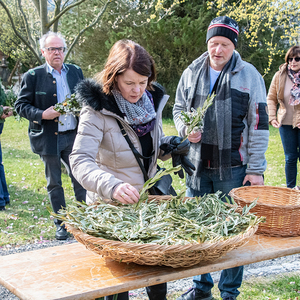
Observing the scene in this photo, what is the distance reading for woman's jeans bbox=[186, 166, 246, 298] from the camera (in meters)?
2.68

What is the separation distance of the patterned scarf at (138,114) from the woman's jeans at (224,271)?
0.82 metres

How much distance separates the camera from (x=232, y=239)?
4.93ft

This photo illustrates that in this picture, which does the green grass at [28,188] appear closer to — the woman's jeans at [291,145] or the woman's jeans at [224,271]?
the woman's jeans at [291,145]

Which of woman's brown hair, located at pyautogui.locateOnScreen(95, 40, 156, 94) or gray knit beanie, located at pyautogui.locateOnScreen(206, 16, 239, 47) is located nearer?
woman's brown hair, located at pyautogui.locateOnScreen(95, 40, 156, 94)

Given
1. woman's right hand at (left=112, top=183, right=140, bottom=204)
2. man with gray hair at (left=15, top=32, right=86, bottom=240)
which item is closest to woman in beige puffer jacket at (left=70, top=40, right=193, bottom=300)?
woman's right hand at (left=112, top=183, right=140, bottom=204)

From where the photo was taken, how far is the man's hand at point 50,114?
397cm

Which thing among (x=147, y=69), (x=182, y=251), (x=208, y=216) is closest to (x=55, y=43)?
(x=147, y=69)

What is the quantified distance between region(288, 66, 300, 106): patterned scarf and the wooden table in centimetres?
399

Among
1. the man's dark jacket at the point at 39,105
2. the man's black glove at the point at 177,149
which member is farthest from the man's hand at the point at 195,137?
the man's dark jacket at the point at 39,105

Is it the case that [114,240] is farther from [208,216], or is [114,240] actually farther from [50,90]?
[50,90]

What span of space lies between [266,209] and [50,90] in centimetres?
303

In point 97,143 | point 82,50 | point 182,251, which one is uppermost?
point 82,50

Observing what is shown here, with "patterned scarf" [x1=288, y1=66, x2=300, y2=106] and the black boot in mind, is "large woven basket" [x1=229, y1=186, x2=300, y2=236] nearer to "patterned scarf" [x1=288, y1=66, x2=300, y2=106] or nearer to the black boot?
the black boot

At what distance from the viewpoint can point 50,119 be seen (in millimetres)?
4105
